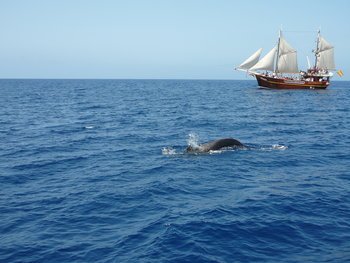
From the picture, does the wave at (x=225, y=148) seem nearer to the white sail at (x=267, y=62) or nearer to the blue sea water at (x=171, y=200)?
the blue sea water at (x=171, y=200)

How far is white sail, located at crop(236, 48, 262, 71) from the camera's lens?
109 m

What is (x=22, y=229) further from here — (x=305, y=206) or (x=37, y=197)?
(x=305, y=206)

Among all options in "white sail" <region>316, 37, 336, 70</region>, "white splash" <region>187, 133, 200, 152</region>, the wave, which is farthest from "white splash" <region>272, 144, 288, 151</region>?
"white sail" <region>316, 37, 336, 70</region>

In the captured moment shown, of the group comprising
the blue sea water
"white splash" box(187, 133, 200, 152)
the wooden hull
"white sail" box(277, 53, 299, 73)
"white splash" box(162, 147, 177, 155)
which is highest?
"white sail" box(277, 53, 299, 73)

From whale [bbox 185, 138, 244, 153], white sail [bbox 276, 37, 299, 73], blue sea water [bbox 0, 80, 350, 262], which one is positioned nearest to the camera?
blue sea water [bbox 0, 80, 350, 262]

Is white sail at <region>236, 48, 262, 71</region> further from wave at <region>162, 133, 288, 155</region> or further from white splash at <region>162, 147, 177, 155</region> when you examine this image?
white splash at <region>162, 147, 177, 155</region>

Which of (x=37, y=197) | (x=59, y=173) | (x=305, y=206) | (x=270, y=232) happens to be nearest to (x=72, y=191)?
(x=37, y=197)

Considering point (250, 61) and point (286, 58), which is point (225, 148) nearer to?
point (250, 61)

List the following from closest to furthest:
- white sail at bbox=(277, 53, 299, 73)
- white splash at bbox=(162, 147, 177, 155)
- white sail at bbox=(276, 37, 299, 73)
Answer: white splash at bbox=(162, 147, 177, 155)
white sail at bbox=(276, 37, 299, 73)
white sail at bbox=(277, 53, 299, 73)

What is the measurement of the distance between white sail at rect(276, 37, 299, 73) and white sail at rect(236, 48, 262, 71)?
9.29 m

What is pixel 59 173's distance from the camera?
19.2m

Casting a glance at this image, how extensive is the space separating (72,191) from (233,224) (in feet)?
→ 26.5

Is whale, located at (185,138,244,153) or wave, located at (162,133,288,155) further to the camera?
wave, located at (162,133,288,155)

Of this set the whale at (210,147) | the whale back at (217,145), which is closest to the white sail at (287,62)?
the whale back at (217,145)
